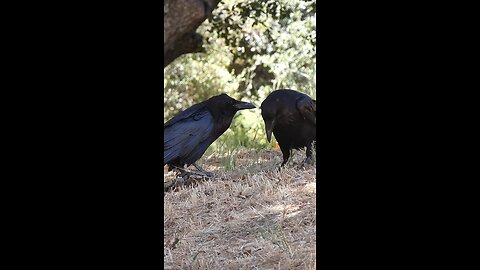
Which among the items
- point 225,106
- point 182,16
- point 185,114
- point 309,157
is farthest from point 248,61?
point 309,157

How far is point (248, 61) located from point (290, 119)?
4378 millimetres

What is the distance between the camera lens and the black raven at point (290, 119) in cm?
372

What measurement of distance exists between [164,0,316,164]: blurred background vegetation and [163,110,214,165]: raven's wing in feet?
1.69


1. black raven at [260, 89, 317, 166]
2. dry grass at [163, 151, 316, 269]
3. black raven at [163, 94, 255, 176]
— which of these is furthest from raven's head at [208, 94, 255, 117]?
dry grass at [163, 151, 316, 269]

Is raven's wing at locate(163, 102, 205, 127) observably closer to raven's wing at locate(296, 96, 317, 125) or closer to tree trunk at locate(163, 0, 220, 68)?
raven's wing at locate(296, 96, 317, 125)

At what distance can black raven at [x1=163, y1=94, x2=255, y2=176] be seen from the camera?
12.1ft

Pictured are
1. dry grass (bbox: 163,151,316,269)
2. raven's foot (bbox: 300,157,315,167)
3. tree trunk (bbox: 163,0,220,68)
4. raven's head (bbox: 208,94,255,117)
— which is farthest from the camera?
tree trunk (bbox: 163,0,220,68)

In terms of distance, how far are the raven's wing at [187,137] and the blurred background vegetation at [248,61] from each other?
20.3 inches
